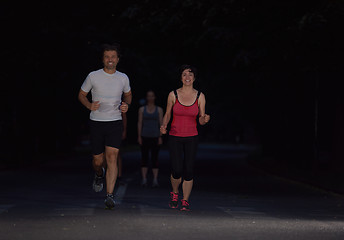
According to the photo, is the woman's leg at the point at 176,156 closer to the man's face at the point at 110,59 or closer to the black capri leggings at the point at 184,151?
the black capri leggings at the point at 184,151

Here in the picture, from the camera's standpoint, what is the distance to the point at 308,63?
20672 millimetres

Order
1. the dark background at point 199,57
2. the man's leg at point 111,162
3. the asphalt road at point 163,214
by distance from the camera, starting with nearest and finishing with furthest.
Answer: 1. the asphalt road at point 163,214
2. the man's leg at point 111,162
3. the dark background at point 199,57

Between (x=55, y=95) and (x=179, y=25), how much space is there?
12102 millimetres

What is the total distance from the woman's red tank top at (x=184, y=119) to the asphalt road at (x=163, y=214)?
115 cm

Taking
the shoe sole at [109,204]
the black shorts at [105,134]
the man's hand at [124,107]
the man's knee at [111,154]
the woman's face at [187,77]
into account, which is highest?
the woman's face at [187,77]

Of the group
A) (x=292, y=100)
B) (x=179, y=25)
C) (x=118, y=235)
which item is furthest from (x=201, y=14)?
(x=118, y=235)

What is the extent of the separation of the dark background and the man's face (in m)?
7.63

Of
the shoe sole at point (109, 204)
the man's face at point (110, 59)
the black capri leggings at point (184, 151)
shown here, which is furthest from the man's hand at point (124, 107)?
the shoe sole at point (109, 204)

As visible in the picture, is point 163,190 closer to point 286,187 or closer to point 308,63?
point 286,187

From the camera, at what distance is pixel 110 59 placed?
10.7 m

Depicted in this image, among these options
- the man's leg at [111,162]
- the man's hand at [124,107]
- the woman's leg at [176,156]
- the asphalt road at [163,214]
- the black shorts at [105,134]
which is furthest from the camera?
the woman's leg at [176,156]

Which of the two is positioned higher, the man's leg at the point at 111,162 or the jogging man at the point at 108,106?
the jogging man at the point at 108,106

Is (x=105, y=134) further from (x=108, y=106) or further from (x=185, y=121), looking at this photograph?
(x=185, y=121)

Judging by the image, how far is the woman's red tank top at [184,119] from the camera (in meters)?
10.9
